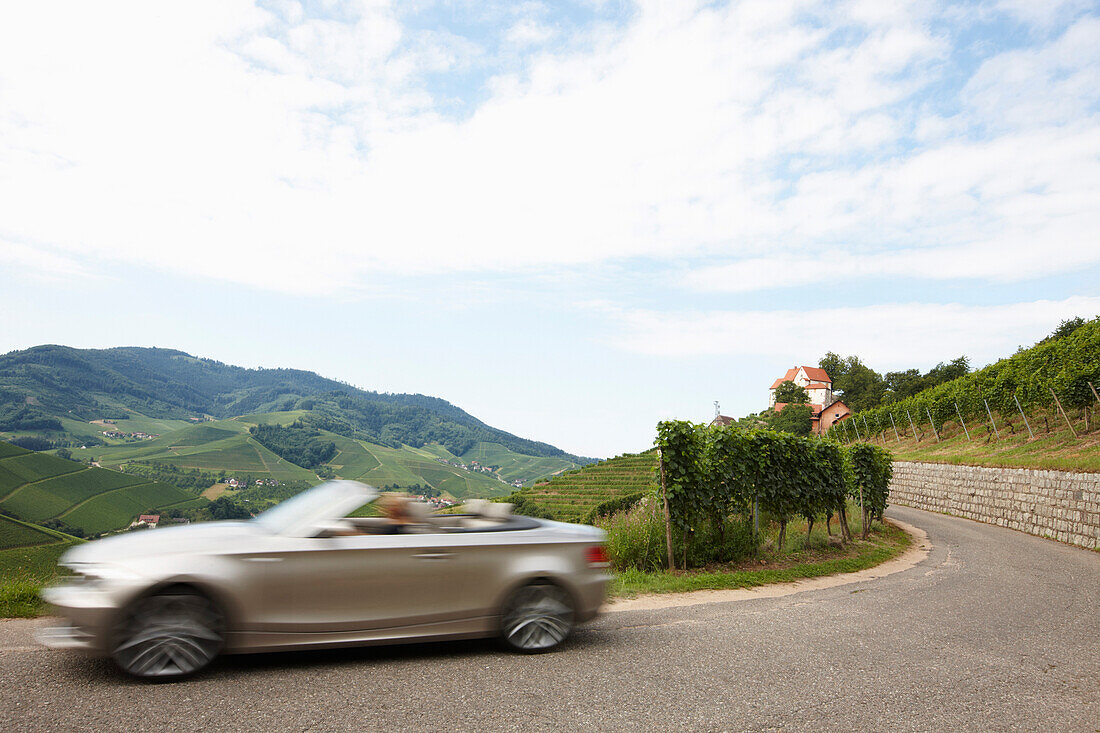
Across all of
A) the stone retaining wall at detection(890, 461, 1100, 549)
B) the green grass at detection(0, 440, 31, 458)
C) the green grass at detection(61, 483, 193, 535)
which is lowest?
the stone retaining wall at detection(890, 461, 1100, 549)

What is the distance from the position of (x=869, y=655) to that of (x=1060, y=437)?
31.3 metres

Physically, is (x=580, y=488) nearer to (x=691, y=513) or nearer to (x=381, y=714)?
(x=691, y=513)

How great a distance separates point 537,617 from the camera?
5363mm

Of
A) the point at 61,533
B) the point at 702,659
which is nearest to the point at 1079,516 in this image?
the point at 702,659

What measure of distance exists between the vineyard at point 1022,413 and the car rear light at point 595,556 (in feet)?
72.2

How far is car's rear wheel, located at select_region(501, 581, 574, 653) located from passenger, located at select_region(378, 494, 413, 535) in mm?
1078

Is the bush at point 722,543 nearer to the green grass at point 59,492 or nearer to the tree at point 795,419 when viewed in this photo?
the green grass at point 59,492

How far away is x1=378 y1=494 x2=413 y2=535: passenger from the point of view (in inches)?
201

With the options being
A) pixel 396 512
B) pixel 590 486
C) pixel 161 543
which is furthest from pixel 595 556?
pixel 590 486

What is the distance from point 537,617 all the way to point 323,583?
178 cm

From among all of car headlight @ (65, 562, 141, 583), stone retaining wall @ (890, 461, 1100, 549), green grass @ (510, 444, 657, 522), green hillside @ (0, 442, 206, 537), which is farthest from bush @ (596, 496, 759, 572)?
green grass @ (510, 444, 657, 522)

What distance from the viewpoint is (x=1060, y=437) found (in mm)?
Answer: 29234

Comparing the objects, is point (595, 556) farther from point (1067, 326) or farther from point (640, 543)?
point (1067, 326)

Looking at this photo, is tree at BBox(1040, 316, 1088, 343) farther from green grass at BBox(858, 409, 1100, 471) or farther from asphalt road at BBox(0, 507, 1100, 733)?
asphalt road at BBox(0, 507, 1100, 733)
